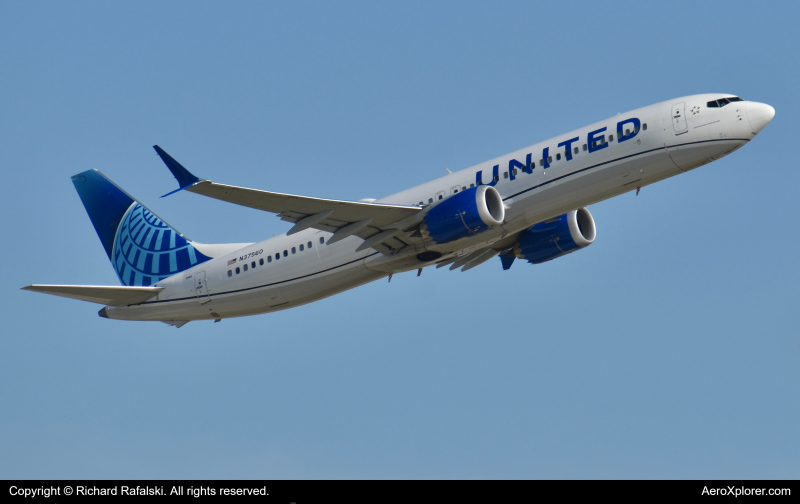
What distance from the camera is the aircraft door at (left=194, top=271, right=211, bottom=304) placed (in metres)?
41.3

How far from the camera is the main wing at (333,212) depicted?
31.7m

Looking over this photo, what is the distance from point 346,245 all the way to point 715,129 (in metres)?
15.4

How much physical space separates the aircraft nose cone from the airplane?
4cm

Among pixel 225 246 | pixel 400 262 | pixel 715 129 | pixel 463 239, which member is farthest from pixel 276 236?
pixel 715 129

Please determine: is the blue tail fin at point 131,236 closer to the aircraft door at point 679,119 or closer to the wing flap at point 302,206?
the wing flap at point 302,206

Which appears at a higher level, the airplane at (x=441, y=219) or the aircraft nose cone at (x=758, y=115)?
the aircraft nose cone at (x=758, y=115)

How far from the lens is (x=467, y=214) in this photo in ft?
112

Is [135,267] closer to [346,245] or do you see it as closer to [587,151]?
[346,245]

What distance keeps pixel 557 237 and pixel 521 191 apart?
570 cm

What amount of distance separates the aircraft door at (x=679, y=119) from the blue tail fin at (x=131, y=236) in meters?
22.2

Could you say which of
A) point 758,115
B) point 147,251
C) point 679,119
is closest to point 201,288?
point 147,251

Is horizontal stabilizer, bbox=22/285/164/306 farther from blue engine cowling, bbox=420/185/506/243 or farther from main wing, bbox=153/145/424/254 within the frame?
blue engine cowling, bbox=420/185/506/243

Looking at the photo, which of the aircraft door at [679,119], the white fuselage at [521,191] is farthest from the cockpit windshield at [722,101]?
the aircraft door at [679,119]

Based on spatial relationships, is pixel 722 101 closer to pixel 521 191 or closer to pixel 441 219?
pixel 521 191
